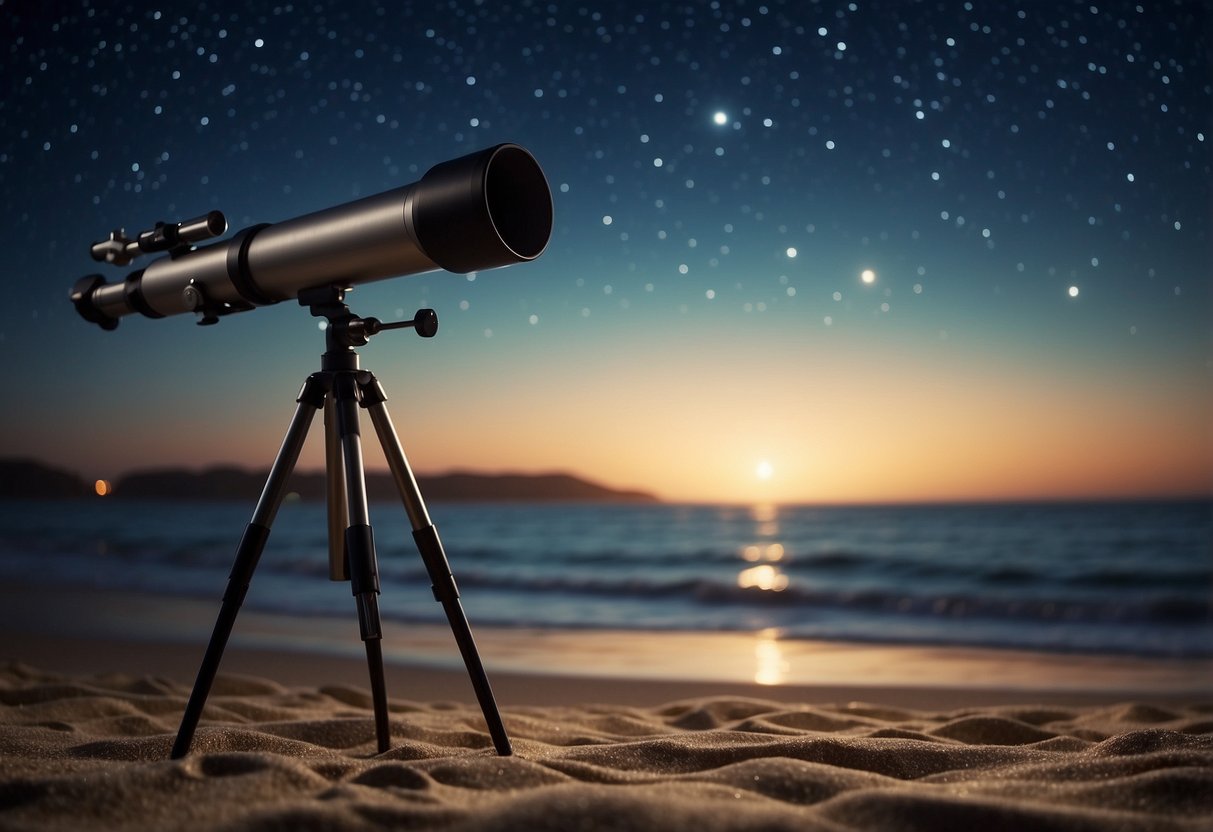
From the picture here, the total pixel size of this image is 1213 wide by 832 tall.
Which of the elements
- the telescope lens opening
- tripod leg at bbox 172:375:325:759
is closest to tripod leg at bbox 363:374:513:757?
tripod leg at bbox 172:375:325:759

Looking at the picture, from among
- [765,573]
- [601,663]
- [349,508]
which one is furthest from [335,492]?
[765,573]

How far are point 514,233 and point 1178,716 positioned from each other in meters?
2.32

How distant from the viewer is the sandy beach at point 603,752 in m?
1.06

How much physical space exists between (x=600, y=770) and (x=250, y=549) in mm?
689

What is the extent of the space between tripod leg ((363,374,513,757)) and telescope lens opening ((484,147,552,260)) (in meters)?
0.38

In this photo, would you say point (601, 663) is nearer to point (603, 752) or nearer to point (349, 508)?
point (603, 752)

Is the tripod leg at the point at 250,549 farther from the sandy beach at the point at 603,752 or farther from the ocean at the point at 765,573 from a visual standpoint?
the ocean at the point at 765,573

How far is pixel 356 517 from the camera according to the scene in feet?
4.94

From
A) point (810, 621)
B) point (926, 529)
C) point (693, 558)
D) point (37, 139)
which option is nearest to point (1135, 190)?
point (810, 621)

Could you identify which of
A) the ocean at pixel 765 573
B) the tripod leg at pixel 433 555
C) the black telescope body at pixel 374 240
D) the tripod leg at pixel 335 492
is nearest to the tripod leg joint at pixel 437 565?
the tripod leg at pixel 433 555

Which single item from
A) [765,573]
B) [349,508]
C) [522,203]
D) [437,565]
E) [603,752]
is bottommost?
[765,573]

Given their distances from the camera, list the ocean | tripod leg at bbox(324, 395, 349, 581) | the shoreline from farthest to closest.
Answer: the ocean → the shoreline → tripod leg at bbox(324, 395, 349, 581)

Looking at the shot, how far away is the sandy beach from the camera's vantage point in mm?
1064

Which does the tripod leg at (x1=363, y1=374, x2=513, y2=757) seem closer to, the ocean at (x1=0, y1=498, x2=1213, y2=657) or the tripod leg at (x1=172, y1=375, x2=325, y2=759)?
the tripod leg at (x1=172, y1=375, x2=325, y2=759)
